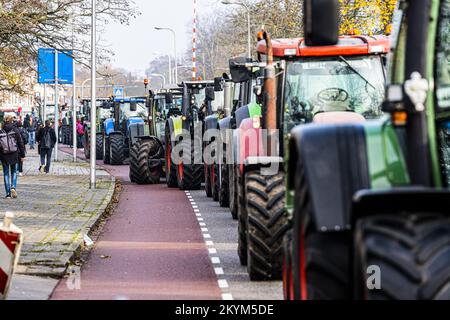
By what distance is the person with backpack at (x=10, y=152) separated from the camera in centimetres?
2768

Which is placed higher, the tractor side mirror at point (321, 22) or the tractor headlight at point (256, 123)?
the tractor side mirror at point (321, 22)

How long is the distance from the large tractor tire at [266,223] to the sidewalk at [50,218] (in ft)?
6.91

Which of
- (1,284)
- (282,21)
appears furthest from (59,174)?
(1,284)

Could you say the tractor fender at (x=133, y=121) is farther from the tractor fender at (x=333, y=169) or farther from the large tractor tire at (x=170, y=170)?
the tractor fender at (x=333, y=169)

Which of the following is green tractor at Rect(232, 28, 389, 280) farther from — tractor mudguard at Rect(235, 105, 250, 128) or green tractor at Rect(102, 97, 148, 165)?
green tractor at Rect(102, 97, 148, 165)

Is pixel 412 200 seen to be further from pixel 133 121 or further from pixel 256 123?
pixel 133 121

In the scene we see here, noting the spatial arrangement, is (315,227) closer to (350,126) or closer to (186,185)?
(350,126)

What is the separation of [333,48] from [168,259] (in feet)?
11.8

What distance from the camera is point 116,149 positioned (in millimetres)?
46531

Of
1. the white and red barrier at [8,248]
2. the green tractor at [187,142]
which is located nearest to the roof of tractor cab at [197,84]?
the green tractor at [187,142]

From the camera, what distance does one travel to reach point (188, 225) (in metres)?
21.0

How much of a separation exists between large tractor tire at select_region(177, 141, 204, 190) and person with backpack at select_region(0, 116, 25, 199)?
3912 mm
